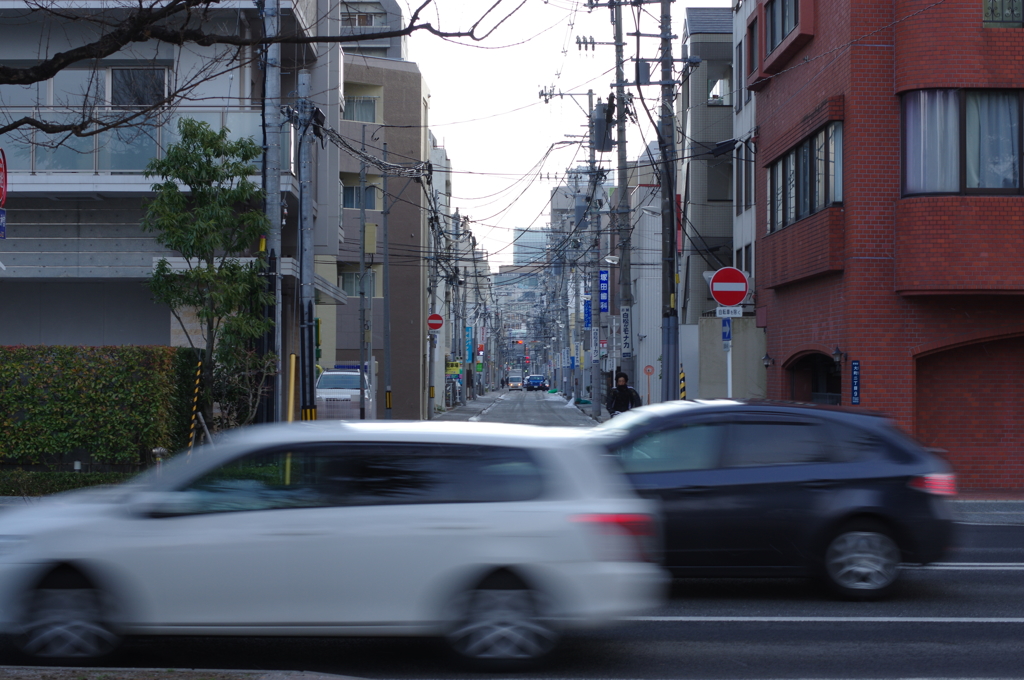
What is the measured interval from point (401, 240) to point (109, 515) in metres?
40.9

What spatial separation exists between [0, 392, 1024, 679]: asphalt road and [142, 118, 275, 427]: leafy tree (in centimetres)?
1091

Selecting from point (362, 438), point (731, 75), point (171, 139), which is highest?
point (731, 75)

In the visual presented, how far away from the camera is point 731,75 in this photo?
38312 mm

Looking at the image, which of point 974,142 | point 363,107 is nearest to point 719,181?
point 363,107

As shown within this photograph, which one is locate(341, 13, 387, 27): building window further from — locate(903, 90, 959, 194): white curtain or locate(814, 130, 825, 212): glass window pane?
locate(903, 90, 959, 194): white curtain

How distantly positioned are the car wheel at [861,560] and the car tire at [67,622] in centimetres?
583

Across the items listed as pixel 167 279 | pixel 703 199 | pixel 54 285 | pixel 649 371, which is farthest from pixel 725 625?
pixel 703 199

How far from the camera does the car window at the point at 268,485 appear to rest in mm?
6551

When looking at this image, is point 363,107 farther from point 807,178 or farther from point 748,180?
point 807,178

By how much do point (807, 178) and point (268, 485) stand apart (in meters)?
16.6

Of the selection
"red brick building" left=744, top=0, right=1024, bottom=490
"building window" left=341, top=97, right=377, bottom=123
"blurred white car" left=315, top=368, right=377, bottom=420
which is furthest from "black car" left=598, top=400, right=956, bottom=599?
"building window" left=341, top=97, right=377, bottom=123

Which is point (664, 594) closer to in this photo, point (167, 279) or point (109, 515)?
point (109, 515)

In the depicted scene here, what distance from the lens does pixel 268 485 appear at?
6.67m

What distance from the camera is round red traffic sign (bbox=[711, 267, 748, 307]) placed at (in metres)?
17.5
